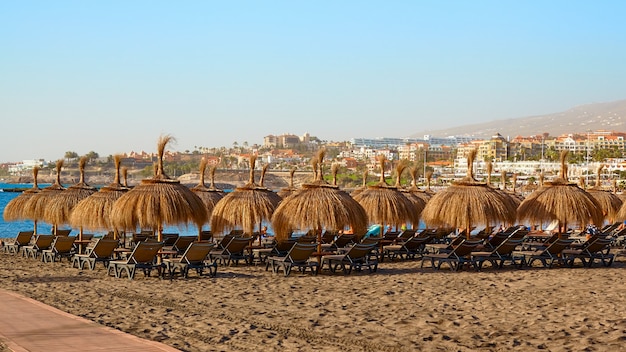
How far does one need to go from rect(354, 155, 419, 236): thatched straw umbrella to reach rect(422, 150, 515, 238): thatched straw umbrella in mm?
848

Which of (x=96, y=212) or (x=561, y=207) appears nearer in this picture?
(x=96, y=212)

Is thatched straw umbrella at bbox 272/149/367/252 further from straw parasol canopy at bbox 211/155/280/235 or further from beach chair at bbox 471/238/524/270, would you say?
beach chair at bbox 471/238/524/270

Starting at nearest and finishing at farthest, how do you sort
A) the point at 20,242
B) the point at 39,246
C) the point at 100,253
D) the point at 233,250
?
1. the point at 100,253
2. the point at 233,250
3. the point at 39,246
4. the point at 20,242

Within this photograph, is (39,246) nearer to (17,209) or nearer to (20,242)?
(20,242)

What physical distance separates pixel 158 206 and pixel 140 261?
1279mm

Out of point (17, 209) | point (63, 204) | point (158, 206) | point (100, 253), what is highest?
point (158, 206)

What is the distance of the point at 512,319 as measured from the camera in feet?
29.5

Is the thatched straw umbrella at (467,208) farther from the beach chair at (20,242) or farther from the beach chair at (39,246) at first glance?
the beach chair at (20,242)

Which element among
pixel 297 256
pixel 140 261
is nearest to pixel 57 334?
pixel 140 261

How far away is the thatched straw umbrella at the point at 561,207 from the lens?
16.3m

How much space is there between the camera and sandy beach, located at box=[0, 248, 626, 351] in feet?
25.0

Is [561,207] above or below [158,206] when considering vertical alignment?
below

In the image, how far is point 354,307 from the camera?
9.82 m

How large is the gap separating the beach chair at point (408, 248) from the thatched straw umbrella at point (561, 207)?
231 centimetres
